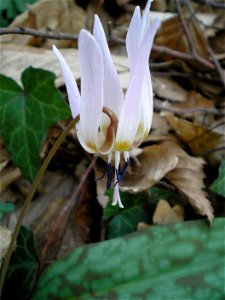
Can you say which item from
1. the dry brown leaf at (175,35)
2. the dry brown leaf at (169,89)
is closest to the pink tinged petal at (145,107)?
the dry brown leaf at (169,89)

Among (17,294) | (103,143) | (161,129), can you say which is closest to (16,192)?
(17,294)

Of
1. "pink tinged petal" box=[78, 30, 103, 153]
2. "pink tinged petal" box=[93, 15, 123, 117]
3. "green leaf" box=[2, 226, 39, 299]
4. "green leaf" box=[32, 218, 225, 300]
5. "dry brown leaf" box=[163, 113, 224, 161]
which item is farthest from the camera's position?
"dry brown leaf" box=[163, 113, 224, 161]

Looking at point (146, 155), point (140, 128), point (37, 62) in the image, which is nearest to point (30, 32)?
point (37, 62)

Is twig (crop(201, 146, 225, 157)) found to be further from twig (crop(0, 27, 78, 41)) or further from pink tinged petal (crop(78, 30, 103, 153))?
pink tinged petal (crop(78, 30, 103, 153))

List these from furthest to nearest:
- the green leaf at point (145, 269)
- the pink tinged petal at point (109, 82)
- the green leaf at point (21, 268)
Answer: the green leaf at point (21, 268), the green leaf at point (145, 269), the pink tinged petal at point (109, 82)

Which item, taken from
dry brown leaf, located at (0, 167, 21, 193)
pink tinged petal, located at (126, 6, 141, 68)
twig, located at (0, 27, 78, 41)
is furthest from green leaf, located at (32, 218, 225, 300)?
twig, located at (0, 27, 78, 41)

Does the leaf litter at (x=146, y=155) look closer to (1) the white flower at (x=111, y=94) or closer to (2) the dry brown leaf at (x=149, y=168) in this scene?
(2) the dry brown leaf at (x=149, y=168)
